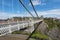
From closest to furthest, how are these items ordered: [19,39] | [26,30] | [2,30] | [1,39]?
[2,30] < [1,39] < [19,39] < [26,30]

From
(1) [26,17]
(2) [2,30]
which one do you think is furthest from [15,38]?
(1) [26,17]

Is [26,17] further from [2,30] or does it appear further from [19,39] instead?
[2,30]

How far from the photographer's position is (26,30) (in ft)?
59.4

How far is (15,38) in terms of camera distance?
39.9 feet

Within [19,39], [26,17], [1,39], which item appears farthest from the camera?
[26,17]

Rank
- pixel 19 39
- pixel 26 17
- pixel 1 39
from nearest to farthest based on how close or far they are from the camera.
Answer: pixel 1 39, pixel 19 39, pixel 26 17

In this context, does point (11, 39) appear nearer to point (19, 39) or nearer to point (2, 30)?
point (19, 39)

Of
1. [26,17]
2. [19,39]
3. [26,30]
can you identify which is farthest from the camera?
[26,17]

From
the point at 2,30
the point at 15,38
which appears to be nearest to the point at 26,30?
the point at 15,38

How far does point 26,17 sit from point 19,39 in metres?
10.2

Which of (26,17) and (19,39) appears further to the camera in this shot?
(26,17)

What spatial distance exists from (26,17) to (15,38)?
10.2 metres

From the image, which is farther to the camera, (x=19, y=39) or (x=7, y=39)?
(x=19, y=39)

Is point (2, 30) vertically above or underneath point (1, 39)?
above
